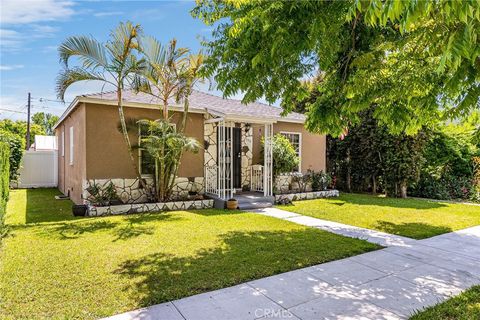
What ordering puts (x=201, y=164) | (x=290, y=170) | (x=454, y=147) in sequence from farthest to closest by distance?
(x=454, y=147) → (x=290, y=170) → (x=201, y=164)

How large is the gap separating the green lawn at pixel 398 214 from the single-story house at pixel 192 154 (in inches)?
98.2

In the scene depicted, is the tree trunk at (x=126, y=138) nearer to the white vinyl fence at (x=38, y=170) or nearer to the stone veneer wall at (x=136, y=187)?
the stone veneer wall at (x=136, y=187)

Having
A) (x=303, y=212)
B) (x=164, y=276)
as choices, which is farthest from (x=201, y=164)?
(x=164, y=276)

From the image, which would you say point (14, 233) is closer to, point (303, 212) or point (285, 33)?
point (285, 33)

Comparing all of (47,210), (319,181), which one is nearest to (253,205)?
(319,181)

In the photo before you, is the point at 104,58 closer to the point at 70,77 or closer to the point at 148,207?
the point at 70,77

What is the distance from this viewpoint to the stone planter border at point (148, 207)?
9.40m

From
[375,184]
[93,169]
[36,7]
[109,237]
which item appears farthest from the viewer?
[375,184]

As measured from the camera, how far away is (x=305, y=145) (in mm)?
15023

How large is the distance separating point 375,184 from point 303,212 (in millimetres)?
7632

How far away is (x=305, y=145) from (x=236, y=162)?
4101 mm

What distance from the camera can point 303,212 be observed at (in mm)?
10352

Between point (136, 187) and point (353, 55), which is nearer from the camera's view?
point (353, 55)

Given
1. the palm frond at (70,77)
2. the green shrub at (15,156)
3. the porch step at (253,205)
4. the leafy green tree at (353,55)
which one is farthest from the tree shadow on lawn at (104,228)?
the green shrub at (15,156)
